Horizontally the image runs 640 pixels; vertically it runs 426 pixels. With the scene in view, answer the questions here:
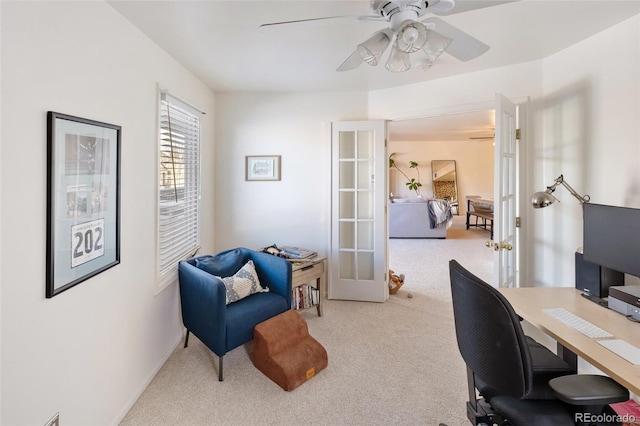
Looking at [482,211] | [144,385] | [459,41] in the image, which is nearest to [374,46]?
[459,41]

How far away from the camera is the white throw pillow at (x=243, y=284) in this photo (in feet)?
7.92

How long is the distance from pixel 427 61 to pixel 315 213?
226 cm

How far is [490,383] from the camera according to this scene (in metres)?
1.21

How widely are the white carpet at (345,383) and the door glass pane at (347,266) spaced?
0.46 metres

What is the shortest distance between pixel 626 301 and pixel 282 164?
9.81ft

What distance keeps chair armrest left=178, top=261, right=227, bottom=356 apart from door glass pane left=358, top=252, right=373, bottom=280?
1.84 meters

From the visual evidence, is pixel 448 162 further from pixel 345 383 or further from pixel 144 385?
pixel 144 385

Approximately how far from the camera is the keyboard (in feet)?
4.47

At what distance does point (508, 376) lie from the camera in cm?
113

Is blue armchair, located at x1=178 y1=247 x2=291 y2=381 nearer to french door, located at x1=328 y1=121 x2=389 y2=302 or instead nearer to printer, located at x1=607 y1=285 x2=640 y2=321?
french door, located at x1=328 y1=121 x2=389 y2=302

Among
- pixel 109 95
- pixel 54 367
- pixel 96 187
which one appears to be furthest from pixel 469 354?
pixel 109 95

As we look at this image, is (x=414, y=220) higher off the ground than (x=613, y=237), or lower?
lower

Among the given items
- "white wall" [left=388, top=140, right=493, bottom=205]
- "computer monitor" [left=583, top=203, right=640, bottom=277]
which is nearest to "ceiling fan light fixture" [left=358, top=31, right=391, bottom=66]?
"computer monitor" [left=583, top=203, right=640, bottom=277]

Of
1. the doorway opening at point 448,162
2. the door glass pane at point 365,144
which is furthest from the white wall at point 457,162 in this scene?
the door glass pane at point 365,144
